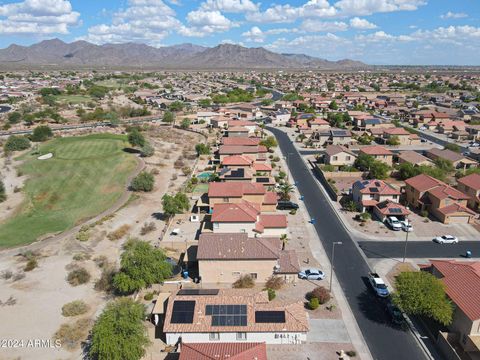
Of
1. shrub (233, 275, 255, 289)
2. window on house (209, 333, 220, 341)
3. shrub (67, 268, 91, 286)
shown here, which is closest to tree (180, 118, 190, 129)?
shrub (67, 268, 91, 286)

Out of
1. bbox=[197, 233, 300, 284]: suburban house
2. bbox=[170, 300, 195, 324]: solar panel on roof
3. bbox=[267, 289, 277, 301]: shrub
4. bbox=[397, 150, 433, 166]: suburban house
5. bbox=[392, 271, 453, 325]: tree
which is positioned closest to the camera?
bbox=[392, 271, 453, 325]: tree

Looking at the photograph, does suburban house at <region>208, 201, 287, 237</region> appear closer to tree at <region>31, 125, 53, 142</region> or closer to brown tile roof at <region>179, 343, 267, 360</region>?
brown tile roof at <region>179, 343, 267, 360</region>

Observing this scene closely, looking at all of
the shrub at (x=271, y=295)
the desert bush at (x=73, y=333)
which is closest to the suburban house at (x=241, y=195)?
the shrub at (x=271, y=295)

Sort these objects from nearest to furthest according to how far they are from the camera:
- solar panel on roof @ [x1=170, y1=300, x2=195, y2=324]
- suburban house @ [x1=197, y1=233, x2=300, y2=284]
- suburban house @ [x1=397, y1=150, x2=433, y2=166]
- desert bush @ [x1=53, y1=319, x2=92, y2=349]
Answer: solar panel on roof @ [x1=170, y1=300, x2=195, y2=324], desert bush @ [x1=53, y1=319, x2=92, y2=349], suburban house @ [x1=197, y1=233, x2=300, y2=284], suburban house @ [x1=397, y1=150, x2=433, y2=166]

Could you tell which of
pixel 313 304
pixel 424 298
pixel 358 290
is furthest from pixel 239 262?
pixel 424 298

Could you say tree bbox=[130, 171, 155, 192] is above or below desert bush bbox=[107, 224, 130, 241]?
above

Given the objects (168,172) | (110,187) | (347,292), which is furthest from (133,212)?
(347,292)

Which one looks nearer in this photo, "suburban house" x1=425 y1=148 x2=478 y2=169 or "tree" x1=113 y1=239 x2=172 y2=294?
"tree" x1=113 y1=239 x2=172 y2=294
